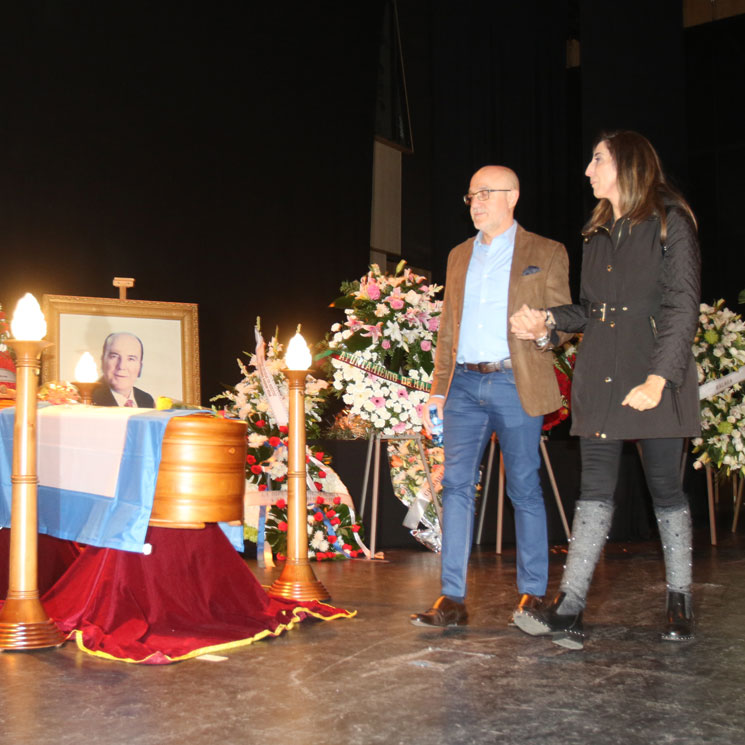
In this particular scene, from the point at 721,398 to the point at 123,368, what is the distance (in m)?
3.38

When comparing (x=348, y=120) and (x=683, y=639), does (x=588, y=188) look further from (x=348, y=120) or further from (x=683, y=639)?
(x=683, y=639)

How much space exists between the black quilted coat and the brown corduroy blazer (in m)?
0.14

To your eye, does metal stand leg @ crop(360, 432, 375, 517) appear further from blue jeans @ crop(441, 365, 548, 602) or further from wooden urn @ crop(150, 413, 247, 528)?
wooden urn @ crop(150, 413, 247, 528)

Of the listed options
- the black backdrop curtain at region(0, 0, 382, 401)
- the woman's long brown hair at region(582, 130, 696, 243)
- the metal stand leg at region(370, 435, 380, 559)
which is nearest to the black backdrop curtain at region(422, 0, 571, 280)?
the black backdrop curtain at region(0, 0, 382, 401)

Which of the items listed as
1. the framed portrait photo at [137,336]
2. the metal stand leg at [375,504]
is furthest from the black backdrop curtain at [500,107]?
the metal stand leg at [375,504]

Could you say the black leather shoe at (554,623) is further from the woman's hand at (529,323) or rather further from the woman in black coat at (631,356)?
the woman's hand at (529,323)

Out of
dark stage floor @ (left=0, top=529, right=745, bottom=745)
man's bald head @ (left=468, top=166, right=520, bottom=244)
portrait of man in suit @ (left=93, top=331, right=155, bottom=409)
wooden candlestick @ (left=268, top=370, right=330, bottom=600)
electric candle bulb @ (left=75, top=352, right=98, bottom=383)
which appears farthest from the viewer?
portrait of man in suit @ (left=93, top=331, right=155, bottom=409)

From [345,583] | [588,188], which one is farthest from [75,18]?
[588,188]

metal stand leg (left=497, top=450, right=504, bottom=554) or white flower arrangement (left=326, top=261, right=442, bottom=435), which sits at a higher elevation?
white flower arrangement (left=326, top=261, right=442, bottom=435)

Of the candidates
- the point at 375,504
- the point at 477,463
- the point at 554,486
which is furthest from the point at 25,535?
the point at 554,486

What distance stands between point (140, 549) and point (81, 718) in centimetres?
67

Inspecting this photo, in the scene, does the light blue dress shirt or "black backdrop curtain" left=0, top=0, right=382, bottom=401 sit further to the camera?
"black backdrop curtain" left=0, top=0, right=382, bottom=401

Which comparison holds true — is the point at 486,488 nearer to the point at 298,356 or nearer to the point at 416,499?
the point at 416,499

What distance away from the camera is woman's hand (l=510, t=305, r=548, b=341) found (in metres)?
2.64
